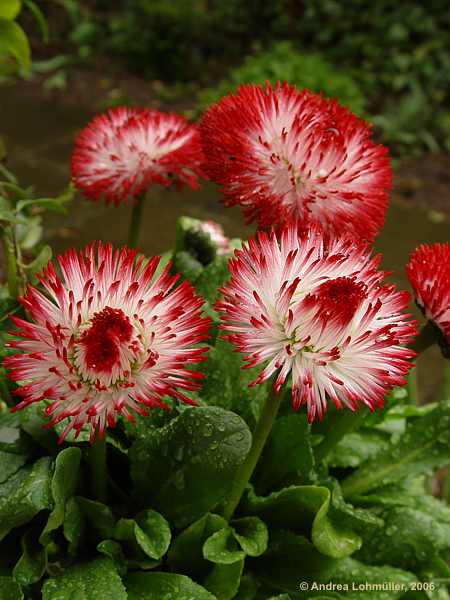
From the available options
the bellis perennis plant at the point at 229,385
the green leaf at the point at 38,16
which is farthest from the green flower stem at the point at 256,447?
the green leaf at the point at 38,16

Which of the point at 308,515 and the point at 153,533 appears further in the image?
the point at 308,515

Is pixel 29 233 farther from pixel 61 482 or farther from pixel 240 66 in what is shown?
pixel 240 66

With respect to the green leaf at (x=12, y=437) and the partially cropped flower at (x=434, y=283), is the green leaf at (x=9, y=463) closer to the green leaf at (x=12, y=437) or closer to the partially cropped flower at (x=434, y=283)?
the green leaf at (x=12, y=437)

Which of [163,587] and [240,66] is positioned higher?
[240,66]

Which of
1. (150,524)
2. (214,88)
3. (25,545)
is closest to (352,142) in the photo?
(150,524)

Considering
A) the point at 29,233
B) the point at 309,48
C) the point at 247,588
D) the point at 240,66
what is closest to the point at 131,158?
the point at 29,233

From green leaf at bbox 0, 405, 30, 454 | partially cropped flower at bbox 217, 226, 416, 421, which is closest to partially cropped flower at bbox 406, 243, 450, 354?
partially cropped flower at bbox 217, 226, 416, 421

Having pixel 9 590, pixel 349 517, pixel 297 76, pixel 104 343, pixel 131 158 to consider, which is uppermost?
pixel 297 76
